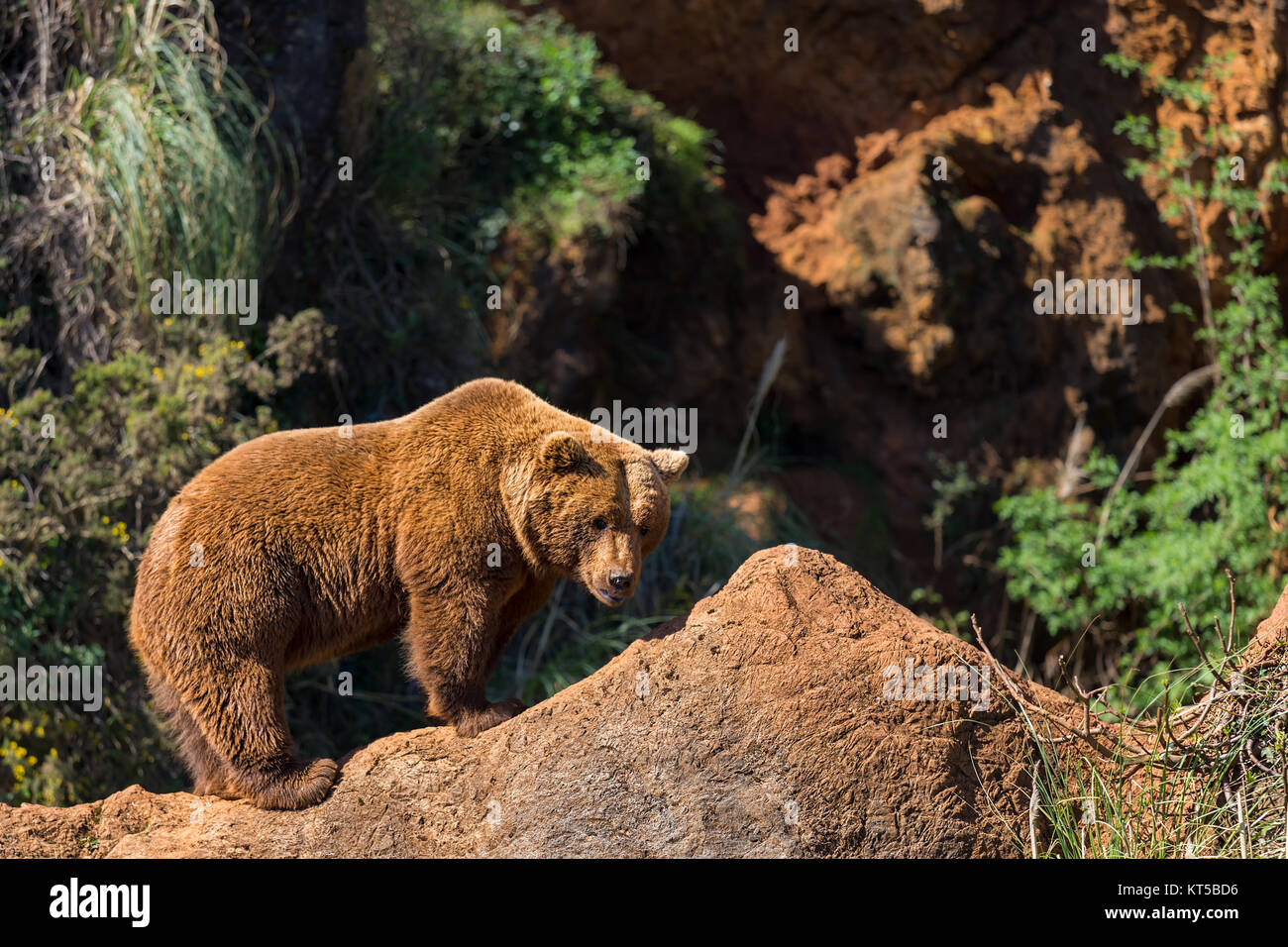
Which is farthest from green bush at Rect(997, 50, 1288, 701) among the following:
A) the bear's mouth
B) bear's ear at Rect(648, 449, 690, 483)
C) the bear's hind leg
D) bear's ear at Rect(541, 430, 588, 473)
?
the bear's hind leg

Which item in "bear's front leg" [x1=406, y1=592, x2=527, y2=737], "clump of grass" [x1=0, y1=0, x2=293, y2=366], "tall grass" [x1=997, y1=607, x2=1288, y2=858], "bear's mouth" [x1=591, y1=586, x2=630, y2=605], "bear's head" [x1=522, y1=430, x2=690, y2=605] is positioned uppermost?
"clump of grass" [x1=0, y1=0, x2=293, y2=366]

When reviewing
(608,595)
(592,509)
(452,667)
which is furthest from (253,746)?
(592,509)

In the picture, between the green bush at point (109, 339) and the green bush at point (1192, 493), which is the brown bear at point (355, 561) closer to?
the green bush at point (109, 339)

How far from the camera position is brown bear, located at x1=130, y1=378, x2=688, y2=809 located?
4664mm

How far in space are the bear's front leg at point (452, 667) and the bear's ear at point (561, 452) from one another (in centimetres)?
65

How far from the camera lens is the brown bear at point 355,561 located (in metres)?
4.66

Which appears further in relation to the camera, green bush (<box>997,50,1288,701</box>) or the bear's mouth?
green bush (<box>997,50,1288,701</box>)

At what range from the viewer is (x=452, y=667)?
482 cm

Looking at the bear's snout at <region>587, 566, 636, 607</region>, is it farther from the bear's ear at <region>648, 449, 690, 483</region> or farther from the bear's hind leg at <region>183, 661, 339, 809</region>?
the bear's hind leg at <region>183, 661, 339, 809</region>

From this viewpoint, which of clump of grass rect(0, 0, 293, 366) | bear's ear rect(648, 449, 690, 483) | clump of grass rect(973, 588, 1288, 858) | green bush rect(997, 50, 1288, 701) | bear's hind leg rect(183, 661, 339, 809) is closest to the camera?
clump of grass rect(973, 588, 1288, 858)

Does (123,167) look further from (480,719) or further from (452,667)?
(480,719)

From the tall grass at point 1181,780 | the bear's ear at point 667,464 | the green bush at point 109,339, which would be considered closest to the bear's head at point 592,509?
→ the bear's ear at point 667,464

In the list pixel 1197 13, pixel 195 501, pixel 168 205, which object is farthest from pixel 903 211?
pixel 195 501

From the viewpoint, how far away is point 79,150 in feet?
26.7
